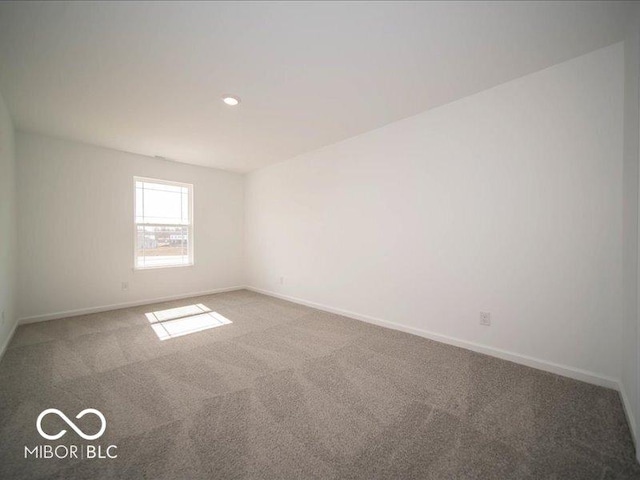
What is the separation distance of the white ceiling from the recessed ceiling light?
0.06 m

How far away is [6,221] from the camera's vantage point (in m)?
2.91

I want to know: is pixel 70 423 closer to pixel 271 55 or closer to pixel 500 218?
pixel 271 55

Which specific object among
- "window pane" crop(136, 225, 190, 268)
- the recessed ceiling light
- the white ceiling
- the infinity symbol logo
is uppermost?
the white ceiling

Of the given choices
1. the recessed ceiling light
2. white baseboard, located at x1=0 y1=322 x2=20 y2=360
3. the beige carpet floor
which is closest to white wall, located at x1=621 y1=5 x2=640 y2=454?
the beige carpet floor

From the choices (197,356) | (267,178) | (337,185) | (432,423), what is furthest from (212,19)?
(267,178)

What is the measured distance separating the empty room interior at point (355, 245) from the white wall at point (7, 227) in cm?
7

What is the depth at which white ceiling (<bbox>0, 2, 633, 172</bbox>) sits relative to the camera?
1.70m

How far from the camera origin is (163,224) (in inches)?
190

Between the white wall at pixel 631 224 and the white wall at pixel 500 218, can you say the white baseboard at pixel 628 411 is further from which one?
the white wall at pixel 500 218

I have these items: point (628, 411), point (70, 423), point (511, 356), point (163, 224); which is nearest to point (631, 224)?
point (628, 411)

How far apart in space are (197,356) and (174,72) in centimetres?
261

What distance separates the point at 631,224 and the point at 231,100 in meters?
3.37

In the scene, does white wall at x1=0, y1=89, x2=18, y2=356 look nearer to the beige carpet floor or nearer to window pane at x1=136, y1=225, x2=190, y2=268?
the beige carpet floor

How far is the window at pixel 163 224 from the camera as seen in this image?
458 centimetres
